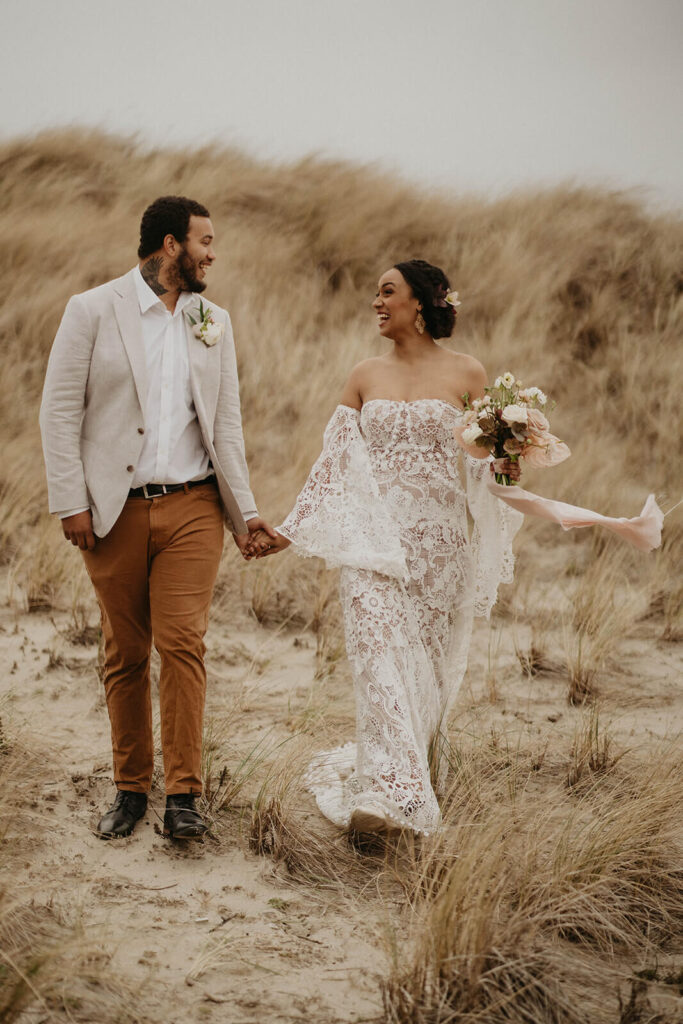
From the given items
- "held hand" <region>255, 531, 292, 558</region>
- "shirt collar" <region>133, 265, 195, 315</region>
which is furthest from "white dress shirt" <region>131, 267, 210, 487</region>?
"held hand" <region>255, 531, 292, 558</region>

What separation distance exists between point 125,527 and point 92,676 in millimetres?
2187

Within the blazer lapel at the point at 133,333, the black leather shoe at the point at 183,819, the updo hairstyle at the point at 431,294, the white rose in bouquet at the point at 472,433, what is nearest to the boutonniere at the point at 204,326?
the blazer lapel at the point at 133,333

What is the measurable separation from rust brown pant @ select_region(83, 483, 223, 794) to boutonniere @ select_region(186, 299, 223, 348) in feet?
2.14

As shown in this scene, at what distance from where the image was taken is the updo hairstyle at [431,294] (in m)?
4.88

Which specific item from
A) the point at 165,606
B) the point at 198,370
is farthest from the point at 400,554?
the point at 198,370

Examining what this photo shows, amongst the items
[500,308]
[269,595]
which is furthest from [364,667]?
[500,308]

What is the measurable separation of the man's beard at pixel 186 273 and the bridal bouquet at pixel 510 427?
54.1 inches

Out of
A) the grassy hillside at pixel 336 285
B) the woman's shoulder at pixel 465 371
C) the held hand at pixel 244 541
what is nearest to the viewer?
the held hand at pixel 244 541

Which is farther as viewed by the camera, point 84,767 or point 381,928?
point 84,767

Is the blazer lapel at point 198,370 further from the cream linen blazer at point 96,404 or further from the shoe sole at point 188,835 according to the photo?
the shoe sole at point 188,835

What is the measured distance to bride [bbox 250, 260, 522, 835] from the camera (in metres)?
4.52

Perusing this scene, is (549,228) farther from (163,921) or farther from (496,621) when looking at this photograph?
(163,921)

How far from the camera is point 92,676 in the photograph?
19.7 feet

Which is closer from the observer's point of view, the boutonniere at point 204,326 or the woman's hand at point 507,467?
the boutonniere at point 204,326
